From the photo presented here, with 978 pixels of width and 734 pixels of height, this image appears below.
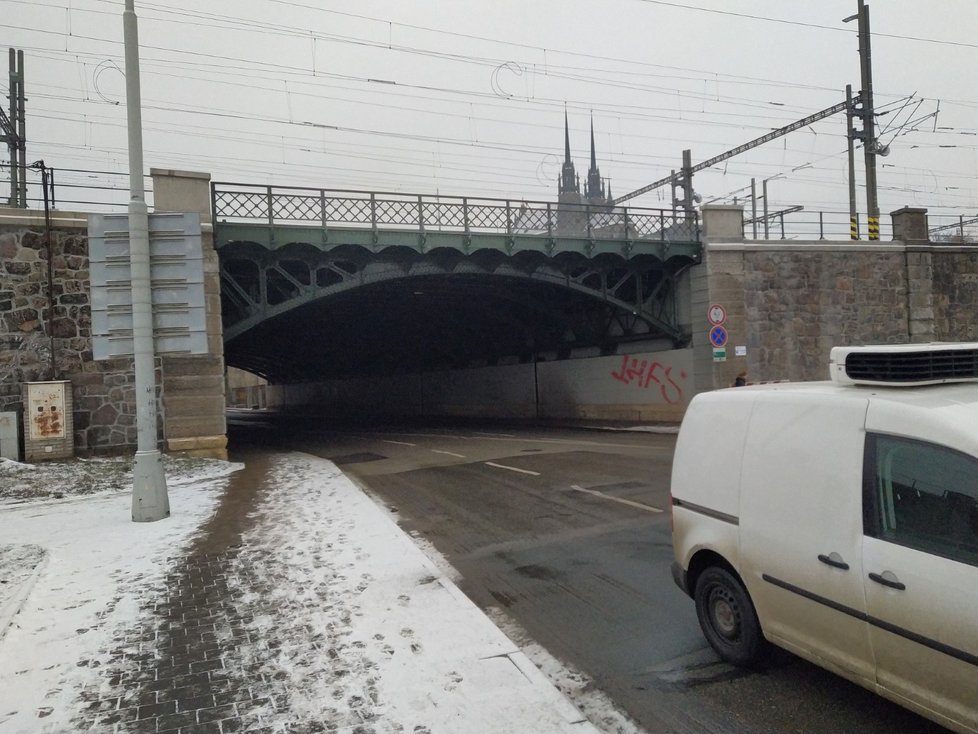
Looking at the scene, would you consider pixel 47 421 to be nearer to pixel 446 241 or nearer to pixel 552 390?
pixel 446 241

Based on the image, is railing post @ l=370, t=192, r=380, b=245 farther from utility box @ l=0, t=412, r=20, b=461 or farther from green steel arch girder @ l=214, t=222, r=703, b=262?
utility box @ l=0, t=412, r=20, b=461

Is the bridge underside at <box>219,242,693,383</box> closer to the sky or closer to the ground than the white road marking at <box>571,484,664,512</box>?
closer to the sky

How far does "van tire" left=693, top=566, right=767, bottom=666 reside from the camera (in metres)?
3.94

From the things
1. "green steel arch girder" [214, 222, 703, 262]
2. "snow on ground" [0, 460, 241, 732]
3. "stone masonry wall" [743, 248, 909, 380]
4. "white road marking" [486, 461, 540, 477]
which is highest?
"green steel arch girder" [214, 222, 703, 262]

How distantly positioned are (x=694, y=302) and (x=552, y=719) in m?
21.5

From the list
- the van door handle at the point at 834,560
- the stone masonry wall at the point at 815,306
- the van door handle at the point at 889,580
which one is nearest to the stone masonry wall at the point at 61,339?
the van door handle at the point at 834,560

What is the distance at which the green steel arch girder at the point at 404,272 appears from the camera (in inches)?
739

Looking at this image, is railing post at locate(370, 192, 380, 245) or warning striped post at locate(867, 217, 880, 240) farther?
warning striped post at locate(867, 217, 880, 240)

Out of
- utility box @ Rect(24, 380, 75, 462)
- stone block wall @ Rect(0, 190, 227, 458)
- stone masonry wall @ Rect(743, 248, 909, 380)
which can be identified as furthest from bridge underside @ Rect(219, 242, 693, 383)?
utility box @ Rect(24, 380, 75, 462)

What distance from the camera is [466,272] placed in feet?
69.8

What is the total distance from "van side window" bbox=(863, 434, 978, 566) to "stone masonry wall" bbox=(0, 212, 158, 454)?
53.0 feet

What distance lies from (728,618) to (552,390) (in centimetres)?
2687

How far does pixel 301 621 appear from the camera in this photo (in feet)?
16.4

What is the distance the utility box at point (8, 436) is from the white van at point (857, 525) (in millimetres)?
14898
